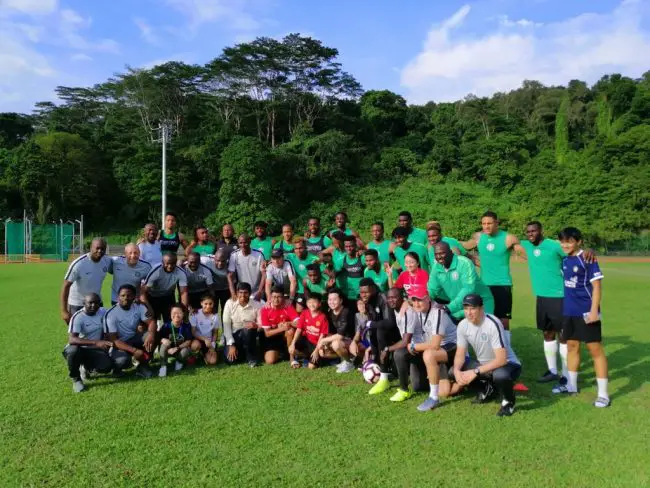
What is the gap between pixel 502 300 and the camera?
6.65 meters

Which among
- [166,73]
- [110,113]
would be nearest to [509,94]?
[166,73]

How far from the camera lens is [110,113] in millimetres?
55219

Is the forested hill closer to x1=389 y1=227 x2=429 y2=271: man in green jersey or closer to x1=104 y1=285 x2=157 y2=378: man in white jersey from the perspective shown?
x1=389 y1=227 x2=429 y2=271: man in green jersey

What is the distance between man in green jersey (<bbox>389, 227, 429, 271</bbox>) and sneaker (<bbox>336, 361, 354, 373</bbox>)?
60.1 inches

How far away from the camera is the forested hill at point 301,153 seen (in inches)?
1690

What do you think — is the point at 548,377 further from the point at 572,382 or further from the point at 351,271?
the point at 351,271

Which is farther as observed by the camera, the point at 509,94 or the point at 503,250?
the point at 509,94

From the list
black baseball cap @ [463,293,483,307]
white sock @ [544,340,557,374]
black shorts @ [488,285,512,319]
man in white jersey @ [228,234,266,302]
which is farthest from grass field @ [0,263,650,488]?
man in white jersey @ [228,234,266,302]

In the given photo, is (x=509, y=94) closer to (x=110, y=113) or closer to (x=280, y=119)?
(x=280, y=119)

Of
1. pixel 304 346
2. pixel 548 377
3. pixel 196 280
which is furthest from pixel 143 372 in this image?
pixel 548 377

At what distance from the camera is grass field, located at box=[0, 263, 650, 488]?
12.3 ft

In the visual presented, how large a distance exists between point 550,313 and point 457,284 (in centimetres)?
136

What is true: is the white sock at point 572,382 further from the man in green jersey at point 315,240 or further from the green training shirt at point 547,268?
the man in green jersey at point 315,240

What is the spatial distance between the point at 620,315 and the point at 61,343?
11.2 metres
